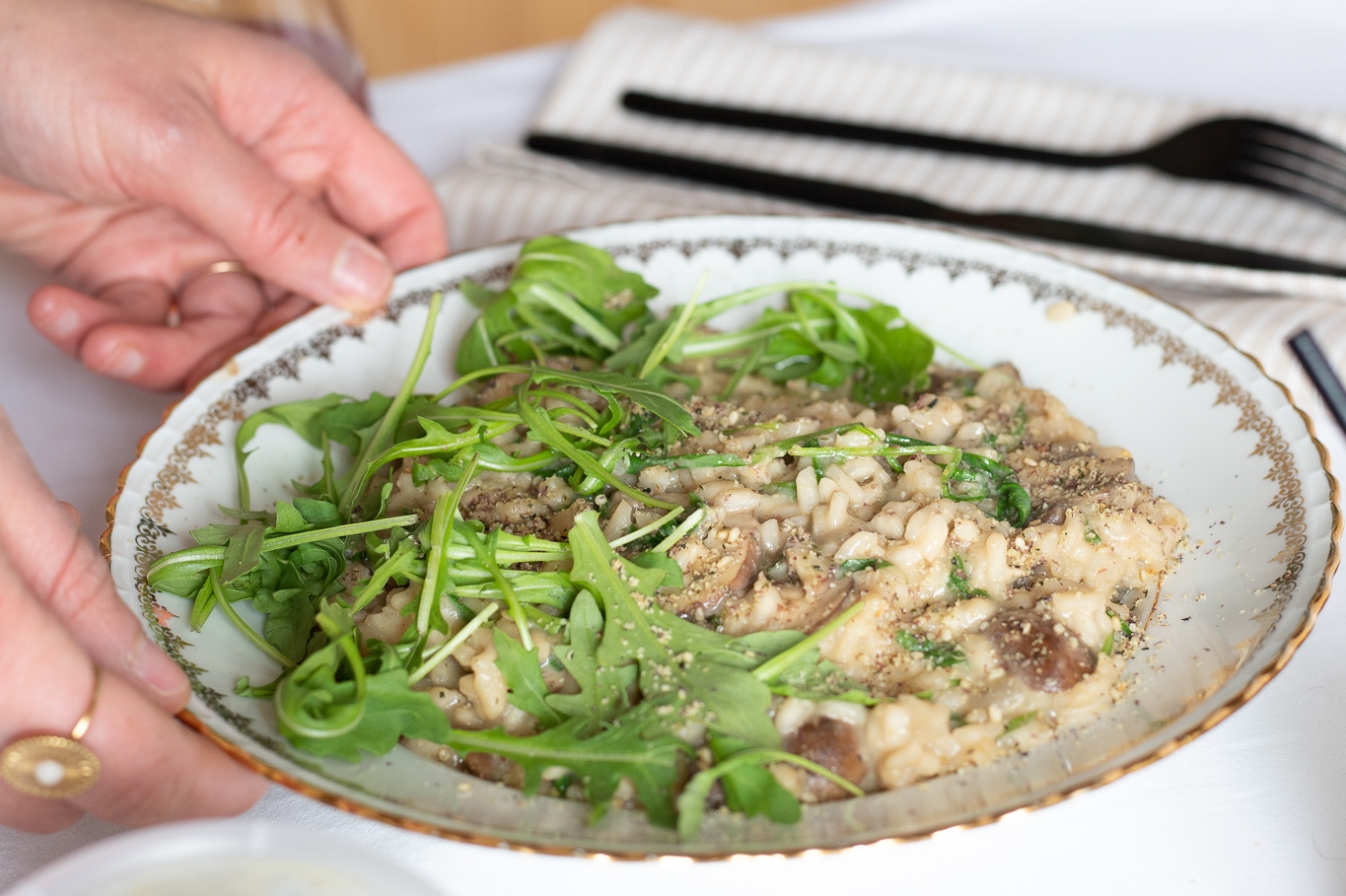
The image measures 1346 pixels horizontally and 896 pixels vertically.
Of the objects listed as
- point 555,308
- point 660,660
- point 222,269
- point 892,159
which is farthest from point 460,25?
point 660,660

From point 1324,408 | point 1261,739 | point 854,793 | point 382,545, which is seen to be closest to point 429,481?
point 382,545

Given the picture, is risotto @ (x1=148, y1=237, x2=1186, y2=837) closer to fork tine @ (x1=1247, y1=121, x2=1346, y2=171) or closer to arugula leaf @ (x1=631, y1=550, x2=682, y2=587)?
arugula leaf @ (x1=631, y1=550, x2=682, y2=587)

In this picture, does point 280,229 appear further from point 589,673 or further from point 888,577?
point 888,577

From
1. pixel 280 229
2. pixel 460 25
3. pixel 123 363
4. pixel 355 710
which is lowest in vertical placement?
pixel 123 363

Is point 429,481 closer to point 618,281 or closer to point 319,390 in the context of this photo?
point 319,390

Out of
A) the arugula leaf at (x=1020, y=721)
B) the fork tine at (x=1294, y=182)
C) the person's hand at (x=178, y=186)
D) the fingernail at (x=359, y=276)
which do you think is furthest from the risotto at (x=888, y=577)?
the fork tine at (x=1294, y=182)
